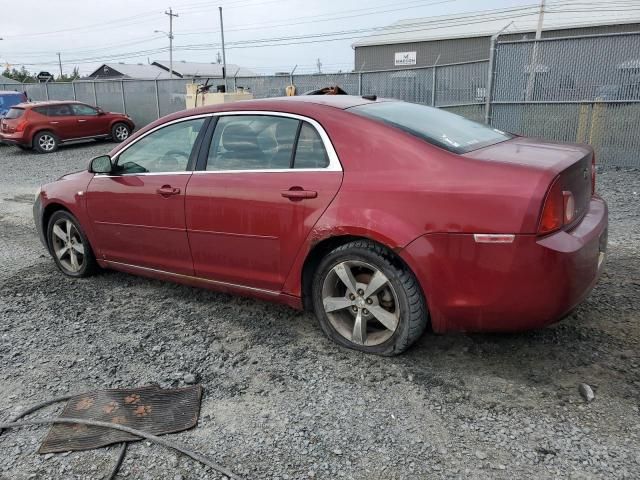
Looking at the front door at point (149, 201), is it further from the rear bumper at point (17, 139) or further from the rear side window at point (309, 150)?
the rear bumper at point (17, 139)

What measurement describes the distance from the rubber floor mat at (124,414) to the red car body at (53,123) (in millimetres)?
16002

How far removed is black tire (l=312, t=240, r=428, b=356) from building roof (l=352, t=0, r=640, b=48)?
28954mm

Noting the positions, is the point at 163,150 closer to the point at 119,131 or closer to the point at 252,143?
the point at 252,143

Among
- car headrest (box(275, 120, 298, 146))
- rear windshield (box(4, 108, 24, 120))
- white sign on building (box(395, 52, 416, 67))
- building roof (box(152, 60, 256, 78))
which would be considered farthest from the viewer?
building roof (box(152, 60, 256, 78))

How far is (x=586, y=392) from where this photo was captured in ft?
8.99

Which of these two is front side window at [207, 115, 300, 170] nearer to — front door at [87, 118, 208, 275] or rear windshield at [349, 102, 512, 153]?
front door at [87, 118, 208, 275]

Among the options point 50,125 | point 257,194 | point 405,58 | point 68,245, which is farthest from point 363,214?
point 405,58

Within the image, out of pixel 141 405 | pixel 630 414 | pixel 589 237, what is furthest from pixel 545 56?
pixel 141 405

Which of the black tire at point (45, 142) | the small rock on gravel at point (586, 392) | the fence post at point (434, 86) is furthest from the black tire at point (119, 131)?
the small rock on gravel at point (586, 392)

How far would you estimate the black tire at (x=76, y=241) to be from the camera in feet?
15.3

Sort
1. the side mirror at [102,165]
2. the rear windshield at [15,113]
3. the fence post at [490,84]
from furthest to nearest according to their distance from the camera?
the rear windshield at [15,113]
the fence post at [490,84]
the side mirror at [102,165]

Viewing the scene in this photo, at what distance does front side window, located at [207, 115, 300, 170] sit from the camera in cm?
341

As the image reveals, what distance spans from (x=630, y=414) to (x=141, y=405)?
250cm

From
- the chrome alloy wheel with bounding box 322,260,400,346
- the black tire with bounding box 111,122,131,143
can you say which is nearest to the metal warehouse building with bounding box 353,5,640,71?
the black tire with bounding box 111,122,131,143
